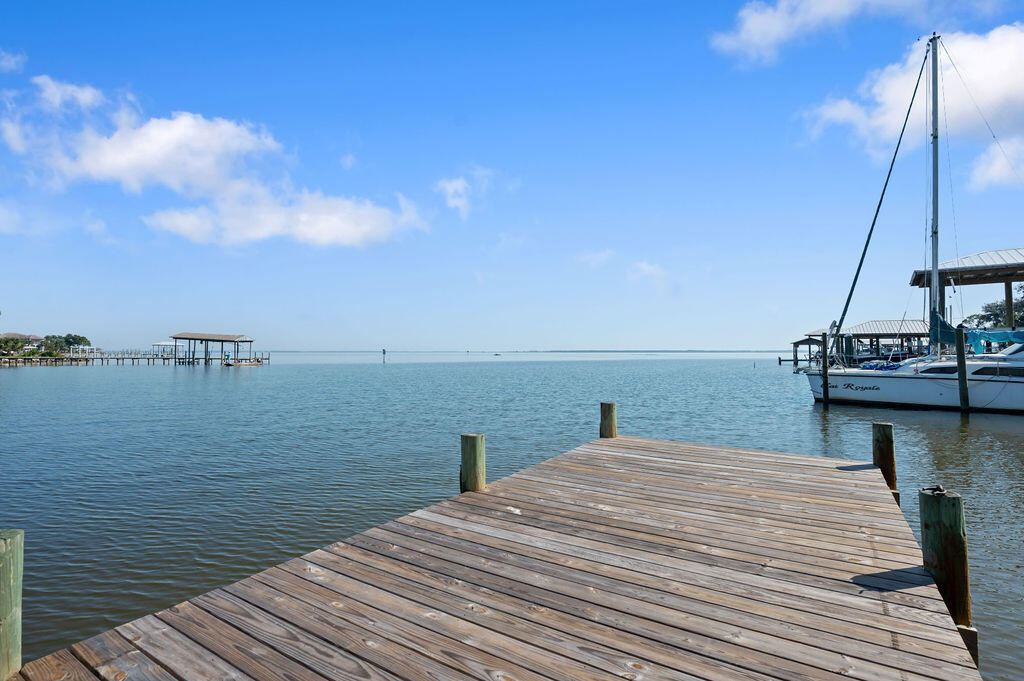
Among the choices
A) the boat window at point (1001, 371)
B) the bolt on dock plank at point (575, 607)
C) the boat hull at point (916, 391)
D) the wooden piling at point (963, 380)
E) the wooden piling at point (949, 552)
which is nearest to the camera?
the bolt on dock plank at point (575, 607)

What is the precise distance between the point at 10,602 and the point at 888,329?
2425 inches

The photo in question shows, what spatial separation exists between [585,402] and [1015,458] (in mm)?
19480

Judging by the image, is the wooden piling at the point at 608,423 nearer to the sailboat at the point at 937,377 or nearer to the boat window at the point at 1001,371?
the sailboat at the point at 937,377

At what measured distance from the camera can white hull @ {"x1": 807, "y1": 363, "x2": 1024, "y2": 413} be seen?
71.2 feet

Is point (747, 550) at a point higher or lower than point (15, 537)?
lower

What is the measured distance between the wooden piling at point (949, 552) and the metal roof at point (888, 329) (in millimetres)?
49759

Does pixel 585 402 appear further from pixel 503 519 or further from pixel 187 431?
pixel 503 519

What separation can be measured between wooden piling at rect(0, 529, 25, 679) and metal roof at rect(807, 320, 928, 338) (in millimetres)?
53652

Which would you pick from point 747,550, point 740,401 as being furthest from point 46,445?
point 740,401

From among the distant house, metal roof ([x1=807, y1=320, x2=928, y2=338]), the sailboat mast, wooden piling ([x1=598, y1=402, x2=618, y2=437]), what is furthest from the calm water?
the distant house

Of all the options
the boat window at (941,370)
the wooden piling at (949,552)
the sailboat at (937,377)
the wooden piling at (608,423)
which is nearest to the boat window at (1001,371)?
the sailboat at (937,377)

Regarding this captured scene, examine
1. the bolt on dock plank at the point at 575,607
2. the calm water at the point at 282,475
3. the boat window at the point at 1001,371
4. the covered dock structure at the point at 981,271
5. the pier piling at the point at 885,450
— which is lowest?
the calm water at the point at 282,475

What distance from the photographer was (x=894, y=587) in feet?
12.9

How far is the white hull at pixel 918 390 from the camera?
21.7 meters
